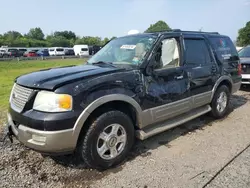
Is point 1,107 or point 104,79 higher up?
point 104,79

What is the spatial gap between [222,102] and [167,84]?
89.3 inches

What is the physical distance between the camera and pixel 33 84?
2.96 m

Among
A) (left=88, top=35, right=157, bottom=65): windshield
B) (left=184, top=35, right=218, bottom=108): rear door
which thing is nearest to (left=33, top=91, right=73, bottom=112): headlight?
(left=88, top=35, right=157, bottom=65): windshield

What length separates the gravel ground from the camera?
2.96 meters

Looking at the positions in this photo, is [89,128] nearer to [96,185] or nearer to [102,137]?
[102,137]

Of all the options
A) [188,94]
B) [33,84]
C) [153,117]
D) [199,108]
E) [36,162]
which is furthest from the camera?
[199,108]

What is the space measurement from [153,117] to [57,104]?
1.57m

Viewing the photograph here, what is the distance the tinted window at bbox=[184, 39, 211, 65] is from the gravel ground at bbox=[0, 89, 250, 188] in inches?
56.1

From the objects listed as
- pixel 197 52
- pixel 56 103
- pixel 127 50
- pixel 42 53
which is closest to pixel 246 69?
pixel 197 52

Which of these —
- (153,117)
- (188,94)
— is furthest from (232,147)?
(153,117)

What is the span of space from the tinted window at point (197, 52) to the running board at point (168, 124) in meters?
0.96

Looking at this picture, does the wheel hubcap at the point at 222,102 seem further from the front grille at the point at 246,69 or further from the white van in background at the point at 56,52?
the white van in background at the point at 56,52

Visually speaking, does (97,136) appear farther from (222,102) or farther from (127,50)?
(222,102)

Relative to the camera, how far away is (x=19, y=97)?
3.12 metres
